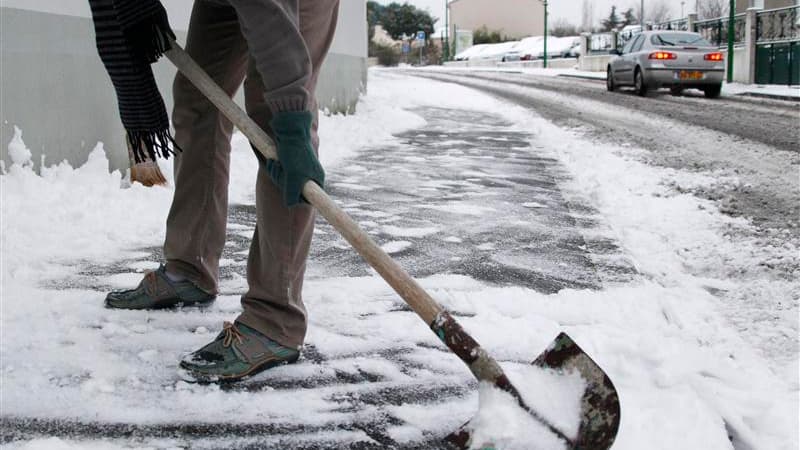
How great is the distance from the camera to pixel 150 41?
2369mm

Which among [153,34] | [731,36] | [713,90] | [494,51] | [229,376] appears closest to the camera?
[229,376]

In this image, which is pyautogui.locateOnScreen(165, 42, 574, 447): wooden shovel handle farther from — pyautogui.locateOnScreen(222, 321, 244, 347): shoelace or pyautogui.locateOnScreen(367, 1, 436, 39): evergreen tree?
pyautogui.locateOnScreen(367, 1, 436, 39): evergreen tree

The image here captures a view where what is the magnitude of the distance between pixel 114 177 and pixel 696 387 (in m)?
3.67

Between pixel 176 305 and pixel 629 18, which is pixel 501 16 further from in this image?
pixel 176 305

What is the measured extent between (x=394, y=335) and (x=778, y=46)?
60.0 ft

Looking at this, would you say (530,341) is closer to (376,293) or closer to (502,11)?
(376,293)

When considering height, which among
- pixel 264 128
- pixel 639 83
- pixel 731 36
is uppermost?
pixel 731 36

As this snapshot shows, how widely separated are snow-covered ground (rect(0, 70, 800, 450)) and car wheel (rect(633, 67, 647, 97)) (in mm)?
12364

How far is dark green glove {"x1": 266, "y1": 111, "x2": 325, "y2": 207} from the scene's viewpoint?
2.03 meters

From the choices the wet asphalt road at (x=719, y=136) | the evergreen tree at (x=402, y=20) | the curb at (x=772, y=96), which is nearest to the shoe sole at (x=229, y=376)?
the wet asphalt road at (x=719, y=136)

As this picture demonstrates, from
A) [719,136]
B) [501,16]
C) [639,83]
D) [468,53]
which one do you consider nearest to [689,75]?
[639,83]

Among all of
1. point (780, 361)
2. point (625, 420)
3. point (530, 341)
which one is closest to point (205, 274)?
point (530, 341)

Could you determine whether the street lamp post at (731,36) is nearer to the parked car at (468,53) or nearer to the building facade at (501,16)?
the parked car at (468,53)

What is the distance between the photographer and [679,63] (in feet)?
50.5
